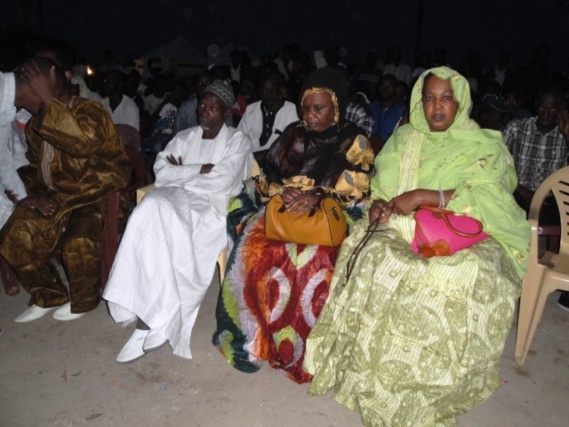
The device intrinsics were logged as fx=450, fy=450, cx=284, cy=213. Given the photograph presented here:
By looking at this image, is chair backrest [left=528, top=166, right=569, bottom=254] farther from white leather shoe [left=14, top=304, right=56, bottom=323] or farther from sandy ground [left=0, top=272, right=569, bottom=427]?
white leather shoe [left=14, top=304, right=56, bottom=323]

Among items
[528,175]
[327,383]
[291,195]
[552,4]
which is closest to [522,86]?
[528,175]

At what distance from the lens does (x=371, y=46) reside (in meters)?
13.5

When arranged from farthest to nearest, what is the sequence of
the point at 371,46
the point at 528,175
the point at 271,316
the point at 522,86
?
the point at 371,46, the point at 522,86, the point at 528,175, the point at 271,316

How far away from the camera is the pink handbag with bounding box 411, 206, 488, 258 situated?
2.27m

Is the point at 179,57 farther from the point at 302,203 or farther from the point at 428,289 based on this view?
the point at 428,289

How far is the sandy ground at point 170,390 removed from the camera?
7.57 feet

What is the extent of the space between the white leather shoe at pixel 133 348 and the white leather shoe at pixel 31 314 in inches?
33.2

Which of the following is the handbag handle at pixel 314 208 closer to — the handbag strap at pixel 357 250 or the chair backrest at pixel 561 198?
the handbag strap at pixel 357 250

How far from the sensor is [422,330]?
6.99ft

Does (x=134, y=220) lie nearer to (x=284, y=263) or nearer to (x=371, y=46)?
(x=284, y=263)


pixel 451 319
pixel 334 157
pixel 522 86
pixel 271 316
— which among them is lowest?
pixel 271 316

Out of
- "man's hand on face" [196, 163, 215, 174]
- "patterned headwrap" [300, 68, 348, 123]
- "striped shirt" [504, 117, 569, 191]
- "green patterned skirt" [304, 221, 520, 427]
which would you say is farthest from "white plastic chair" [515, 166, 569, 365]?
"man's hand on face" [196, 163, 215, 174]

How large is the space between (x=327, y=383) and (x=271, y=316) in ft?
1.61

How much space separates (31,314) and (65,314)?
0.23 m
